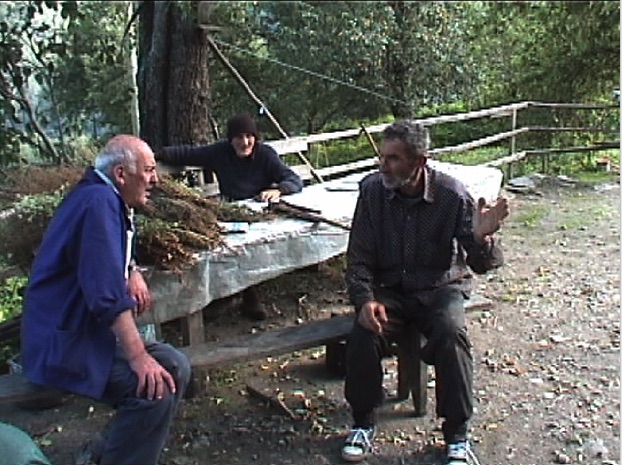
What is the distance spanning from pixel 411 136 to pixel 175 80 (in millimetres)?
3574

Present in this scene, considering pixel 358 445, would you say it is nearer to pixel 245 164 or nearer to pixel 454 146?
pixel 245 164

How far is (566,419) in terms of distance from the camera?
143 inches

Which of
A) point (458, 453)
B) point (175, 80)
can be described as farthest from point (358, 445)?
point (175, 80)

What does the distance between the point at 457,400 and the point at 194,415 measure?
4.10 ft

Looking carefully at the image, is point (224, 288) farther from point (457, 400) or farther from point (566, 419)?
point (566, 419)

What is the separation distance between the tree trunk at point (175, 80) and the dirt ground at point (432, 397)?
165 centimetres

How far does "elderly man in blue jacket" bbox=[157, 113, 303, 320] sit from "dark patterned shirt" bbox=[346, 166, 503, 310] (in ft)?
4.62

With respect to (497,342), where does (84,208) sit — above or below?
above

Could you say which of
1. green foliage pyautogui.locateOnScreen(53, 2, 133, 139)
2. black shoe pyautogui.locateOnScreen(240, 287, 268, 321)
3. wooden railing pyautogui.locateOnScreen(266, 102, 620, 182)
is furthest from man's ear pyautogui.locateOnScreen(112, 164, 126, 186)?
green foliage pyautogui.locateOnScreen(53, 2, 133, 139)

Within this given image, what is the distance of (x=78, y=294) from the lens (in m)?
2.56

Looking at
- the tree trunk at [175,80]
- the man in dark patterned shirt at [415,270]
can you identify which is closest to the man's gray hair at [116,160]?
the man in dark patterned shirt at [415,270]

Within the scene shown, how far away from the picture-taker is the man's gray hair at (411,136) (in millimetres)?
3209

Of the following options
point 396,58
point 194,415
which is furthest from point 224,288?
point 396,58

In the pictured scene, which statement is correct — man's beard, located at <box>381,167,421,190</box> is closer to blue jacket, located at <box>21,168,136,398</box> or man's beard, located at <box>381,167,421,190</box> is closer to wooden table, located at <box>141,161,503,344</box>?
wooden table, located at <box>141,161,503,344</box>
